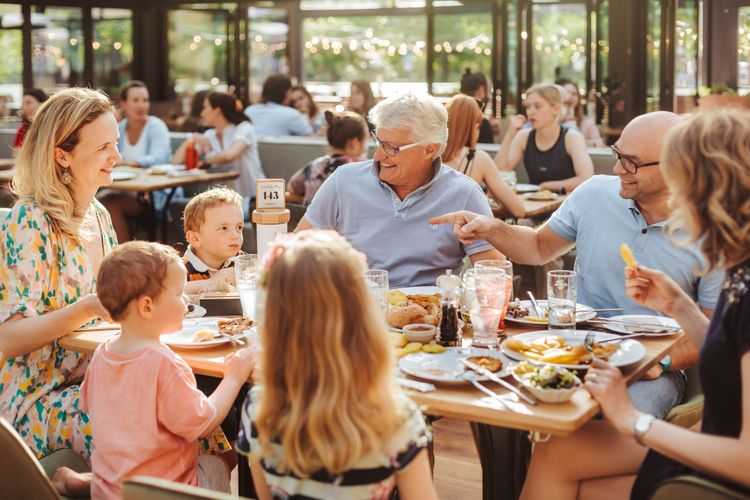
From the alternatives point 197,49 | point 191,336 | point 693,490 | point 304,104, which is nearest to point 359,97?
point 304,104

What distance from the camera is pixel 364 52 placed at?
17.6m

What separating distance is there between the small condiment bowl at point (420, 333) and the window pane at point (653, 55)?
9643 millimetres

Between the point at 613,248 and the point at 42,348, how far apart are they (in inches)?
63.7

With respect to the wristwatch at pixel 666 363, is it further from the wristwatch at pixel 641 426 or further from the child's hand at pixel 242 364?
the child's hand at pixel 242 364

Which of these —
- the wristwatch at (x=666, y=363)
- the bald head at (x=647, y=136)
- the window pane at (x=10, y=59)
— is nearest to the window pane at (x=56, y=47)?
the window pane at (x=10, y=59)

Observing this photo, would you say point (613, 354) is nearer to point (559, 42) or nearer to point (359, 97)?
point (359, 97)

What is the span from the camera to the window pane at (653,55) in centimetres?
1111

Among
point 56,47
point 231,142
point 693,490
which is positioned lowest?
point 693,490

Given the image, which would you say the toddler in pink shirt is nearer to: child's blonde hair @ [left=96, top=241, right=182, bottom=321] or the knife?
child's blonde hair @ [left=96, top=241, right=182, bottom=321]

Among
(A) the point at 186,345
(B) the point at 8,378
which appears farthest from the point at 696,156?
(B) the point at 8,378

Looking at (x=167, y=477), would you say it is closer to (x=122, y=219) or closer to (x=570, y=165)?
(x=570, y=165)

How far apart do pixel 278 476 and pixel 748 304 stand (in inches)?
34.0

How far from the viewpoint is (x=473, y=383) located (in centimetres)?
183

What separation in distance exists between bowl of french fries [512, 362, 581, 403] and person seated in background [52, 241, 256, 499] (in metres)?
0.62
